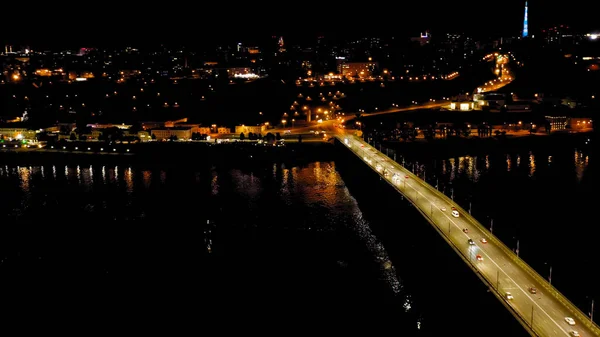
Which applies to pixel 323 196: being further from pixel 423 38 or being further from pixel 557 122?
pixel 423 38

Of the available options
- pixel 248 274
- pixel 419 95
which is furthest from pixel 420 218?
pixel 419 95

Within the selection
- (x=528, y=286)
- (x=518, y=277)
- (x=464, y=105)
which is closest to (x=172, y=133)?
(x=464, y=105)

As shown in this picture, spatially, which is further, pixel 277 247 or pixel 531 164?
pixel 531 164

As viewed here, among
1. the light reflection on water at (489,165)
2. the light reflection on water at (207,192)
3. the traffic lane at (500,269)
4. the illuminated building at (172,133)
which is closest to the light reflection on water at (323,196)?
the light reflection on water at (207,192)

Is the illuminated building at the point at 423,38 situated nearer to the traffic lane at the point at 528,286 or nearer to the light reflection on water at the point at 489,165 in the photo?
the light reflection on water at the point at 489,165

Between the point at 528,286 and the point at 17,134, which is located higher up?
the point at 17,134

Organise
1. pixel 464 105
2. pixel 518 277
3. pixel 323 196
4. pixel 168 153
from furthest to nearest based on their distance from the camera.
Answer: pixel 464 105 < pixel 168 153 < pixel 323 196 < pixel 518 277

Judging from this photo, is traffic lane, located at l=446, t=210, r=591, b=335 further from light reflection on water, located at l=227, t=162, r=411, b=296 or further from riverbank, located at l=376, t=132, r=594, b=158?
riverbank, located at l=376, t=132, r=594, b=158
